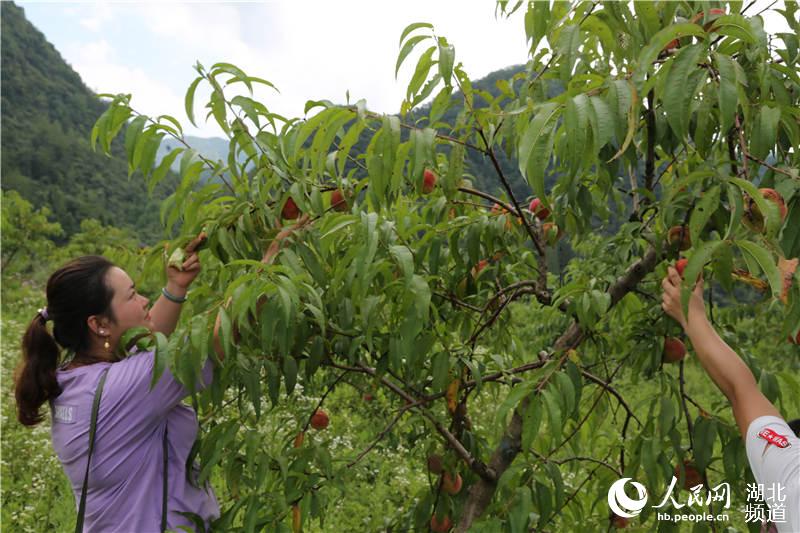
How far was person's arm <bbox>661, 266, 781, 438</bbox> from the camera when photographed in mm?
1232

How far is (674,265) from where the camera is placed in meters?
1.39

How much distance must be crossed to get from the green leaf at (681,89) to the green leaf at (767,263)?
211 millimetres

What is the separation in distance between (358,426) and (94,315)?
3191 millimetres

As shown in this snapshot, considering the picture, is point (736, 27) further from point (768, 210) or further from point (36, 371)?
point (36, 371)

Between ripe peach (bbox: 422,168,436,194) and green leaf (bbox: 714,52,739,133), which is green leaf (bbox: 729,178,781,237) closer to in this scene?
green leaf (bbox: 714,52,739,133)

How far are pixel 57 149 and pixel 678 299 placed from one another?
28.0m

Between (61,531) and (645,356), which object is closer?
(645,356)

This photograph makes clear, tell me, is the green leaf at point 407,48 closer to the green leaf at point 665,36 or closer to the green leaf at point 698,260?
the green leaf at point 665,36

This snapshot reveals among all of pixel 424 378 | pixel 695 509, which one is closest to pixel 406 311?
pixel 424 378

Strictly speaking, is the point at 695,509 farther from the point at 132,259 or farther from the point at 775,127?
the point at 132,259

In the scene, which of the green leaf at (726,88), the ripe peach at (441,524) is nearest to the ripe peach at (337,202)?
the green leaf at (726,88)

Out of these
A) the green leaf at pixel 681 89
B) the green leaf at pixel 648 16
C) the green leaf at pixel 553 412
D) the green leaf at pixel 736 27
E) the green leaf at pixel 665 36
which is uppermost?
Result: the green leaf at pixel 648 16

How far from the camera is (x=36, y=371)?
1.47 meters

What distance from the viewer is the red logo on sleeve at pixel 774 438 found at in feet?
3.75
